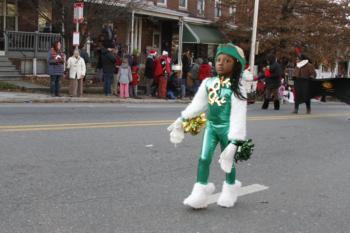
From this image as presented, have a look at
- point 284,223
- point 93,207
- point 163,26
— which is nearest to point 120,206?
point 93,207

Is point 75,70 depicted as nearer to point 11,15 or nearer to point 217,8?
point 11,15

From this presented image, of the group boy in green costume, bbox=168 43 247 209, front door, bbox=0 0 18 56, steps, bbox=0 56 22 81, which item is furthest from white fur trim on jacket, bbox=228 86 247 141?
front door, bbox=0 0 18 56

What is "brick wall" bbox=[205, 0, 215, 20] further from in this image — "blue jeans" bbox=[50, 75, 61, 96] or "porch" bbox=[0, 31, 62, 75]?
"blue jeans" bbox=[50, 75, 61, 96]

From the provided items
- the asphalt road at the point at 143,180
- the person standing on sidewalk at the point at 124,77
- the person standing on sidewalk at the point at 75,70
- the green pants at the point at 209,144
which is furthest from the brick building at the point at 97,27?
the green pants at the point at 209,144

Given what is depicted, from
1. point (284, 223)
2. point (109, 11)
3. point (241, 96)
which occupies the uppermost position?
point (109, 11)

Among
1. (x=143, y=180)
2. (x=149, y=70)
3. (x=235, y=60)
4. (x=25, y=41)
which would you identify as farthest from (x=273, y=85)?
(x=235, y=60)

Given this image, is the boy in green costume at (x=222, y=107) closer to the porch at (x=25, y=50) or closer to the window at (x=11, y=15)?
the porch at (x=25, y=50)

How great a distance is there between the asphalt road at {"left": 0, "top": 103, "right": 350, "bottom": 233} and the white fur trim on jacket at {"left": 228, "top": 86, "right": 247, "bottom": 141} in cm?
82

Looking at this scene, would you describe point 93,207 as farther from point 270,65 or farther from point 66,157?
point 270,65

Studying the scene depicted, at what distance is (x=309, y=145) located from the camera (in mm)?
9812

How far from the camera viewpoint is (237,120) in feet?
16.2

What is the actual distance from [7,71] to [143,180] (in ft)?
50.1

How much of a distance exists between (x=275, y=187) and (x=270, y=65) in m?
11.4

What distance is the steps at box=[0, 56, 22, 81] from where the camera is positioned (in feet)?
64.9
